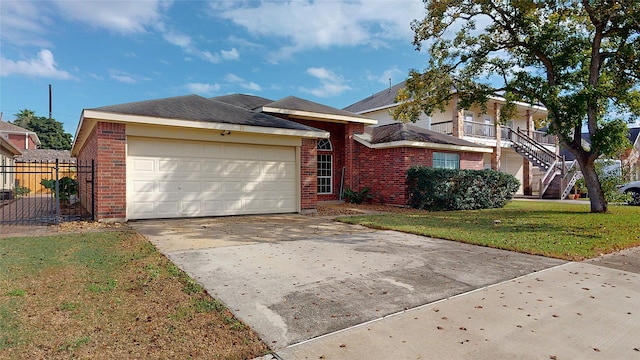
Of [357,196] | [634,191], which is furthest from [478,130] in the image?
[357,196]

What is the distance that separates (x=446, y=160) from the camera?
1702cm

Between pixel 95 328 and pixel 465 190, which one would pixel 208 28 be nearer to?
pixel 465 190

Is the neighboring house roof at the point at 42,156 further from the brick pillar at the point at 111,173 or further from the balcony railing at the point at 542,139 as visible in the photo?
the balcony railing at the point at 542,139

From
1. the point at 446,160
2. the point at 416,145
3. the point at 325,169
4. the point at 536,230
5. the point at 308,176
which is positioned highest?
the point at 416,145

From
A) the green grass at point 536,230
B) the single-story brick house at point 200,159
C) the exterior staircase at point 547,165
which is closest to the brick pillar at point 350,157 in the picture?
the single-story brick house at point 200,159

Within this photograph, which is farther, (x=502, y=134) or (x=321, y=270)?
(x=502, y=134)

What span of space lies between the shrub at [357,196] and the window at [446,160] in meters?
3.46

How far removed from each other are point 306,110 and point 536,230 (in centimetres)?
912

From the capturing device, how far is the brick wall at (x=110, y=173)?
9.03 m

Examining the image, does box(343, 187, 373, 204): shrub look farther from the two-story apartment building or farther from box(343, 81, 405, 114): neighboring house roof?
box(343, 81, 405, 114): neighboring house roof

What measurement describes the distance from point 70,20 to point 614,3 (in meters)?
17.5

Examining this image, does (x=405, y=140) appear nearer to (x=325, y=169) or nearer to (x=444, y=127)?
(x=325, y=169)

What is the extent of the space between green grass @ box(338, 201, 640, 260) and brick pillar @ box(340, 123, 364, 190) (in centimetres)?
527

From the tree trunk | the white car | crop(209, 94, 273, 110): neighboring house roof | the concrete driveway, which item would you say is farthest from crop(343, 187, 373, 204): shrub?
the white car
